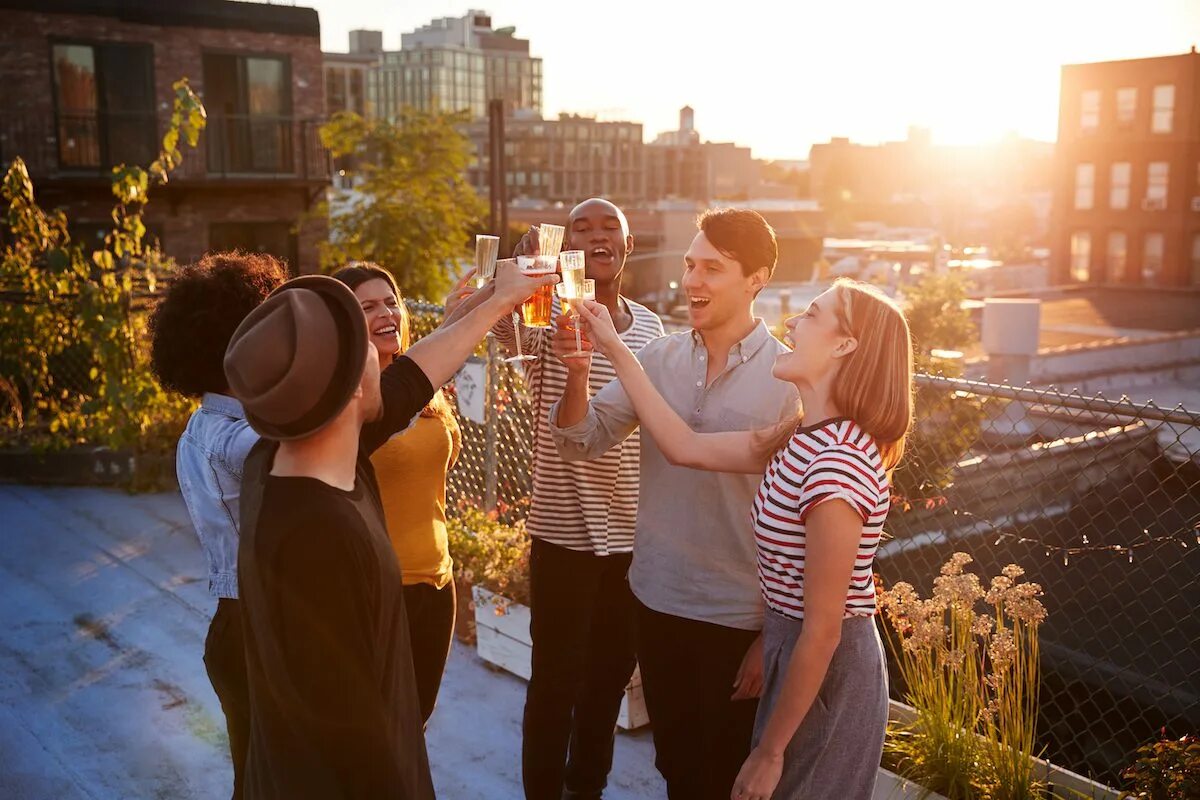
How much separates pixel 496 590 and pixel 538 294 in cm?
232

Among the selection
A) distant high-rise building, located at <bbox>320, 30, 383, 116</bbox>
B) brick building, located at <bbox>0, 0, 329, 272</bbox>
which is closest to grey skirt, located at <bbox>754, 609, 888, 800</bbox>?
brick building, located at <bbox>0, 0, 329, 272</bbox>

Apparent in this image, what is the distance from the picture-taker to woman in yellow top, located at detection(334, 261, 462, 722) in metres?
3.10

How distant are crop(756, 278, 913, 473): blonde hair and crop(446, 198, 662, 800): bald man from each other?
1.19 metres

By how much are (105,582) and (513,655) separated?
2650mm

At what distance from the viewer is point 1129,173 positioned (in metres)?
56.4

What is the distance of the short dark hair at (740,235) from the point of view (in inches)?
117

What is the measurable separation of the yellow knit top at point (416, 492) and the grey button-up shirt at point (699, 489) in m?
0.35

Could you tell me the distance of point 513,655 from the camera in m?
4.86

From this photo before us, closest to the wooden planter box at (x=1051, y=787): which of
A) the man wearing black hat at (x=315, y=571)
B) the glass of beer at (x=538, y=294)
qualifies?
the glass of beer at (x=538, y=294)

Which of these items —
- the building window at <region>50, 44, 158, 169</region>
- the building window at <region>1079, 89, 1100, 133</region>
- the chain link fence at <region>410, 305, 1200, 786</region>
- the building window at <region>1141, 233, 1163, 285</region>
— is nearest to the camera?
the chain link fence at <region>410, 305, 1200, 786</region>

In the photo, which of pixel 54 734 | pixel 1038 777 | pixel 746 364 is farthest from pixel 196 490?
pixel 1038 777

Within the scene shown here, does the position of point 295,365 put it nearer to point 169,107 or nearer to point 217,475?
point 217,475

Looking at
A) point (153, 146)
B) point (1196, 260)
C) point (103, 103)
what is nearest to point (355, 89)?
point (1196, 260)

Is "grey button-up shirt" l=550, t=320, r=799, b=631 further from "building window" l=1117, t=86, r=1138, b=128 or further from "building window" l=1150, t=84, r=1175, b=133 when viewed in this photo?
"building window" l=1117, t=86, r=1138, b=128
